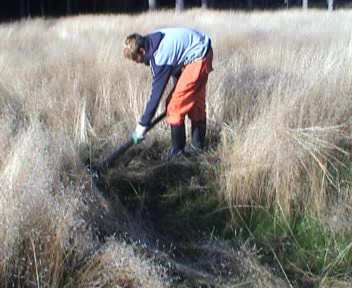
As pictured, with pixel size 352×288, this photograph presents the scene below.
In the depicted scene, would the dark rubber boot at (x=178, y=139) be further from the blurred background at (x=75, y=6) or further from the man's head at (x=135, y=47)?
the blurred background at (x=75, y=6)

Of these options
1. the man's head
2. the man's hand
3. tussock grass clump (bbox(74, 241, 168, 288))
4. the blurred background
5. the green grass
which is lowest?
the blurred background

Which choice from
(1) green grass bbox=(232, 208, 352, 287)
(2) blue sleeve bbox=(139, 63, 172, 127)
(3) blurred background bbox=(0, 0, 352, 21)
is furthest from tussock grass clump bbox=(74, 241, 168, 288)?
(3) blurred background bbox=(0, 0, 352, 21)

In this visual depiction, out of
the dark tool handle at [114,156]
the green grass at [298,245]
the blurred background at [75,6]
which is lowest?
the blurred background at [75,6]

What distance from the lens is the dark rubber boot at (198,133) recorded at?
6078 millimetres

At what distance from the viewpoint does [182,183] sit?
18.2 ft

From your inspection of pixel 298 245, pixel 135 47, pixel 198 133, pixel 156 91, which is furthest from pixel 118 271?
pixel 198 133

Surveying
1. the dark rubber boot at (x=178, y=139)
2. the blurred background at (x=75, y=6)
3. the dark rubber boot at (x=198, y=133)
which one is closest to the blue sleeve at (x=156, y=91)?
the dark rubber boot at (x=178, y=139)

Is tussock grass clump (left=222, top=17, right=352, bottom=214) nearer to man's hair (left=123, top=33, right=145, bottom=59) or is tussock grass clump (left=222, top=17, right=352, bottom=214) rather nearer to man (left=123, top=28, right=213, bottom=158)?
man (left=123, top=28, right=213, bottom=158)

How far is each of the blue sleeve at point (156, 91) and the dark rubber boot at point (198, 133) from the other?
2.13 ft

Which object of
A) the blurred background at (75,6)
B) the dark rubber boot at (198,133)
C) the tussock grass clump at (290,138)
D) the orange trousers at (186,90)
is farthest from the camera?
the blurred background at (75,6)

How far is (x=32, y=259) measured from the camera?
352 centimetres

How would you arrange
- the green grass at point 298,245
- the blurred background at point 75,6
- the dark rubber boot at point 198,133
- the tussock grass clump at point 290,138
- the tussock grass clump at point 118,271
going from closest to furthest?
the tussock grass clump at point 118,271 < the green grass at point 298,245 < the tussock grass clump at point 290,138 < the dark rubber boot at point 198,133 < the blurred background at point 75,6

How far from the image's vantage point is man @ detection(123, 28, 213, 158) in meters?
5.57

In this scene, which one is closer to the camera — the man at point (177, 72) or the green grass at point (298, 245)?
the green grass at point (298, 245)
